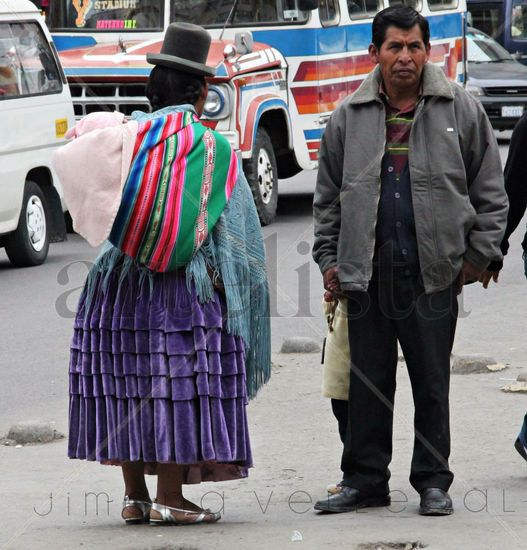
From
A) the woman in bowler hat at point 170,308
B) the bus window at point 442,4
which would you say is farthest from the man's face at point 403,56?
the bus window at point 442,4

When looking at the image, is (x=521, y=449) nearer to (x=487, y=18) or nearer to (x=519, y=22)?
(x=519, y=22)

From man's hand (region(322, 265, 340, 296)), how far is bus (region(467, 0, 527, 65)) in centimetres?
2329

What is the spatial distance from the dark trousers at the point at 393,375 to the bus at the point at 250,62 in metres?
7.68

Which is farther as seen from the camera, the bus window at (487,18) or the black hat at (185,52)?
the bus window at (487,18)

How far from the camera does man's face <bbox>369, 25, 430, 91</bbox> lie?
185 inches

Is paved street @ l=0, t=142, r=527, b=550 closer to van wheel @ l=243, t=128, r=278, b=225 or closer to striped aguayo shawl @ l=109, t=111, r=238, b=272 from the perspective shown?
striped aguayo shawl @ l=109, t=111, r=238, b=272

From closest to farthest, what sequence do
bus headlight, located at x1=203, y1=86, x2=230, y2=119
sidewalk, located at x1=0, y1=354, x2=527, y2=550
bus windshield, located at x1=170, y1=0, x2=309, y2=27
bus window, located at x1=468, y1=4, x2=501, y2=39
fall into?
sidewalk, located at x1=0, y1=354, x2=527, y2=550 < bus headlight, located at x1=203, y1=86, x2=230, y2=119 < bus windshield, located at x1=170, y1=0, x2=309, y2=27 < bus window, located at x1=468, y1=4, x2=501, y2=39

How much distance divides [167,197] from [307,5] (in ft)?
29.2

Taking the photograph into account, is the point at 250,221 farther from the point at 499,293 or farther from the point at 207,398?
the point at 499,293

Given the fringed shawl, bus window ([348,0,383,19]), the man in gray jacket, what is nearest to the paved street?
the man in gray jacket

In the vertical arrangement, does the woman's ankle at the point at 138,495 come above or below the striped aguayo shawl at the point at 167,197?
below

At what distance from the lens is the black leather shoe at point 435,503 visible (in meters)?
4.73

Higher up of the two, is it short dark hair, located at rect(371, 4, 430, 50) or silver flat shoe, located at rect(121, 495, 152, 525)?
short dark hair, located at rect(371, 4, 430, 50)

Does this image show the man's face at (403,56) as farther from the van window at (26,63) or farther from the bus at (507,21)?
the bus at (507,21)
